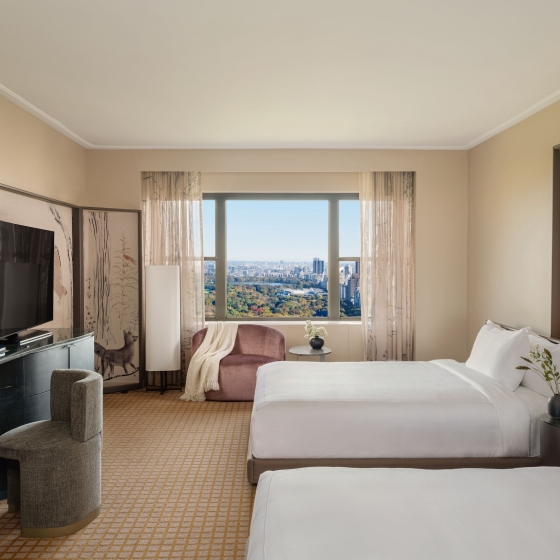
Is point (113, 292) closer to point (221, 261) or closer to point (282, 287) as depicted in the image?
point (221, 261)

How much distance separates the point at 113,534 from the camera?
9.01 feet

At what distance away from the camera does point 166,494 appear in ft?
10.6

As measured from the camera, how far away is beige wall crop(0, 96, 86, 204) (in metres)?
4.18

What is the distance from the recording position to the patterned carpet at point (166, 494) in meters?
2.61

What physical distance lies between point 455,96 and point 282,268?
10.4 feet

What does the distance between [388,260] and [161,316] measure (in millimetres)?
2845

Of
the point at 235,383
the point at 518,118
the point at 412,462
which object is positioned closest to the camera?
the point at 412,462

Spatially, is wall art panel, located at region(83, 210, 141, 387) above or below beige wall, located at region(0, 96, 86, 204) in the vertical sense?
below

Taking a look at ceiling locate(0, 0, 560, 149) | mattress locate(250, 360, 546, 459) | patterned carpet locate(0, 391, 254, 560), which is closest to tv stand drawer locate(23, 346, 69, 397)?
patterned carpet locate(0, 391, 254, 560)

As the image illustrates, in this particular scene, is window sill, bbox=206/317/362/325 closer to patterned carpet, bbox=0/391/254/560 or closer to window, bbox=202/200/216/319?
window, bbox=202/200/216/319

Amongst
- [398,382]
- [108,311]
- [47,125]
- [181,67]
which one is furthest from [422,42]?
[108,311]

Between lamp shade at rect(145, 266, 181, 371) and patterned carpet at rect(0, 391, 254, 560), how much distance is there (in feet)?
2.58

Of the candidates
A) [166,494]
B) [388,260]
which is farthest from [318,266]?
[166,494]

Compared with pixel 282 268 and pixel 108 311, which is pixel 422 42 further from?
pixel 108 311
